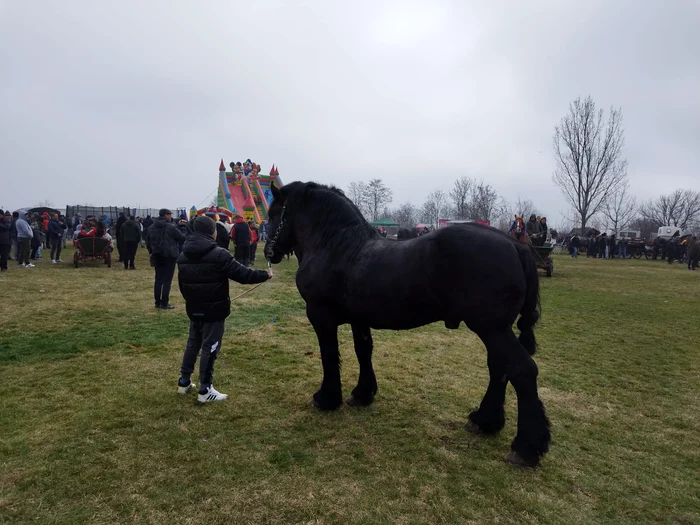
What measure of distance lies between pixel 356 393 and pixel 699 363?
18.0 ft

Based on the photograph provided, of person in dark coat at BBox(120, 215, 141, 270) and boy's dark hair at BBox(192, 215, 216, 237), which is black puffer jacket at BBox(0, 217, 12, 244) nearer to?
person in dark coat at BBox(120, 215, 141, 270)

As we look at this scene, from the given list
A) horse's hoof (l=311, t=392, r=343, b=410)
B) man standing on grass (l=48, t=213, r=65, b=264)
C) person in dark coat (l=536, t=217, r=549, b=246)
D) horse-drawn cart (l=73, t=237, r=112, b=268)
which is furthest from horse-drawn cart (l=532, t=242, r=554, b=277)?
man standing on grass (l=48, t=213, r=65, b=264)

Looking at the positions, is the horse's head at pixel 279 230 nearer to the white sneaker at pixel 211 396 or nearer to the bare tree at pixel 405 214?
the white sneaker at pixel 211 396

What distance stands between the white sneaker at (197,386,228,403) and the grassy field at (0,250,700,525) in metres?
0.09

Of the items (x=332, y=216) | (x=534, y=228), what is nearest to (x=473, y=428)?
(x=332, y=216)

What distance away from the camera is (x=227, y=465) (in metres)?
3.23

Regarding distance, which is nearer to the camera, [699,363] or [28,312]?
[699,363]

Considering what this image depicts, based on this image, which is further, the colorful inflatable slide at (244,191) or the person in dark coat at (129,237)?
the colorful inflatable slide at (244,191)

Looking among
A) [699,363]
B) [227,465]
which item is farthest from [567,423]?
[699,363]

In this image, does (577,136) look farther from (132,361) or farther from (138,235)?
(132,361)

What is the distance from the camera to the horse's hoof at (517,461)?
3287 millimetres

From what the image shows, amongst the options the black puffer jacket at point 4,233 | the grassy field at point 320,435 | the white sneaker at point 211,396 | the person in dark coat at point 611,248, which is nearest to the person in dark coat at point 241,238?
the black puffer jacket at point 4,233

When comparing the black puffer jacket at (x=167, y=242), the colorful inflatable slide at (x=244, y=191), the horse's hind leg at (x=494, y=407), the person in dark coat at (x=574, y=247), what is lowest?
the horse's hind leg at (x=494, y=407)

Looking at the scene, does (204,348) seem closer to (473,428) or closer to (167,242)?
(473,428)
